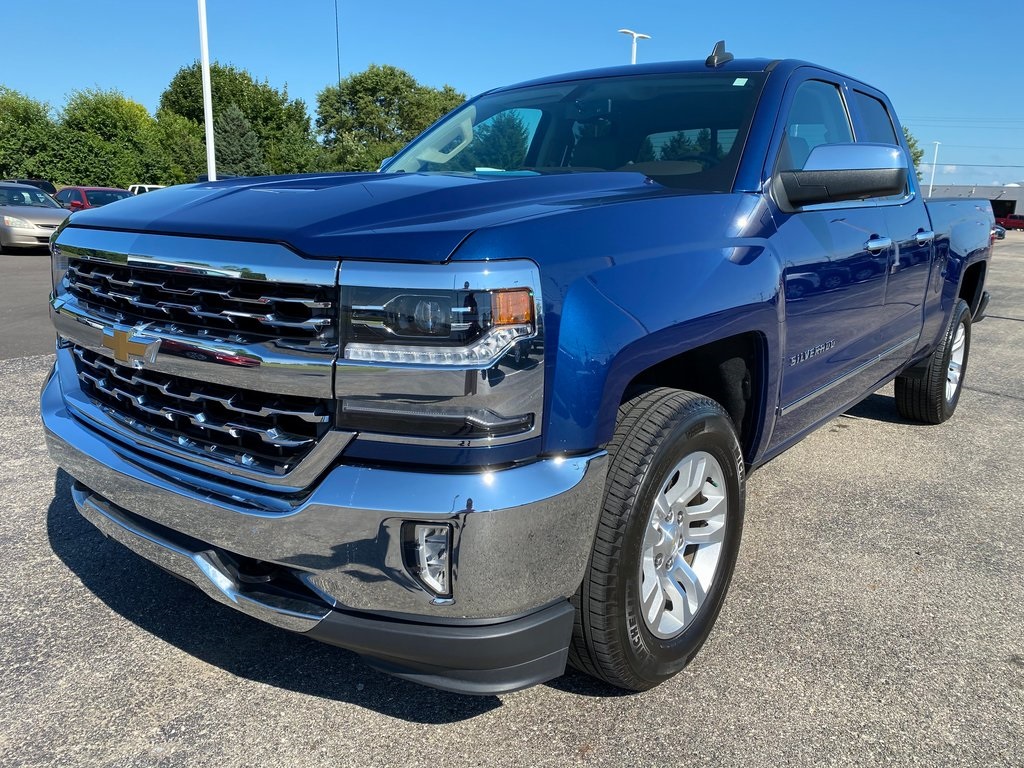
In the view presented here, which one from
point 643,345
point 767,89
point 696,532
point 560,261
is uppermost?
point 767,89

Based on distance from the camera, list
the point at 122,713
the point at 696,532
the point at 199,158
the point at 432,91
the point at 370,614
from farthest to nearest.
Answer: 1. the point at 432,91
2. the point at 199,158
3. the point at 696,532
4. the point at 122,713
5. the point at 370,614

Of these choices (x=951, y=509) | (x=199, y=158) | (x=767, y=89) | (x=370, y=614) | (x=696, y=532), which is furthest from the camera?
(x=199, y=158)

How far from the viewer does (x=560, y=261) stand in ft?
6.00

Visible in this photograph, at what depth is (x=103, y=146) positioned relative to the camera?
124 feet

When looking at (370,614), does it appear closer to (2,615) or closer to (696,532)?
(696,532)

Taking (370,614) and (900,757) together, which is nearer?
(370,614)

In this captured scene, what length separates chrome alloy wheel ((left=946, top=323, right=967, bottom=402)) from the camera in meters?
5.21

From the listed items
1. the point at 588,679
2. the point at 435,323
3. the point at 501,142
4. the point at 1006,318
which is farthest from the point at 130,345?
the point at 1006,318

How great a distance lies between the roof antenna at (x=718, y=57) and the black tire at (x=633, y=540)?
5.57ft

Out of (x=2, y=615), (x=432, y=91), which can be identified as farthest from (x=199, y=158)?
(x=2, y=615)

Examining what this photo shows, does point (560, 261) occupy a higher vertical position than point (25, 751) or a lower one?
higher

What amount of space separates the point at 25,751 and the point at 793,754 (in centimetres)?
194

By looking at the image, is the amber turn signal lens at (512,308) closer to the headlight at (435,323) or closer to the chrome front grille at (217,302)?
the headlight at (435,323)

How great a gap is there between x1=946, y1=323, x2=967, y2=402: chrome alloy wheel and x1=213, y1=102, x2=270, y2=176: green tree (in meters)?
42.2
